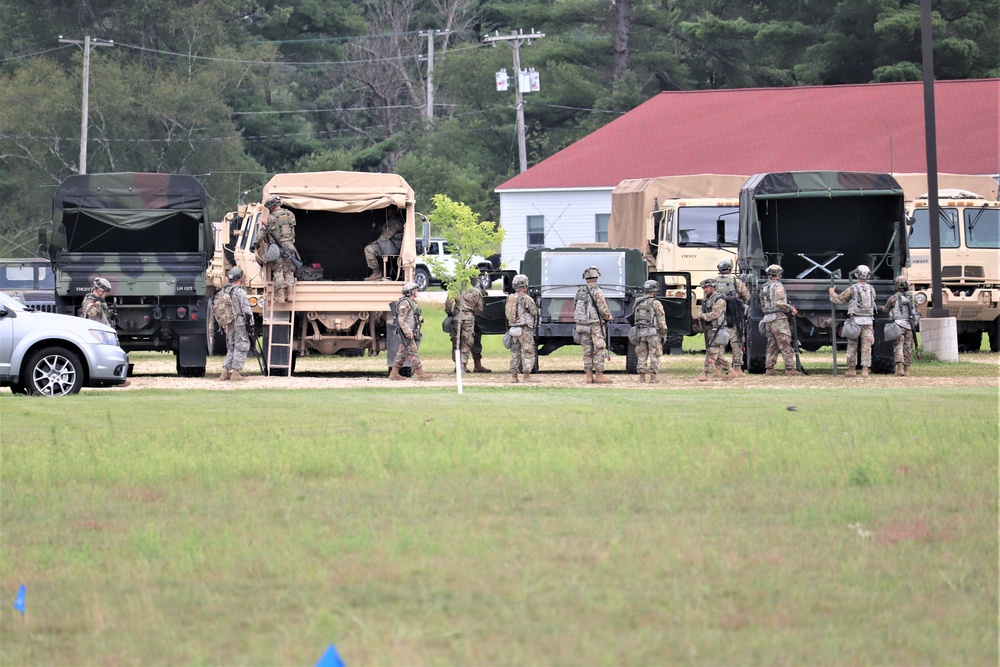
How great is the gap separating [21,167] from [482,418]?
49.6m

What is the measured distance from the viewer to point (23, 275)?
108 feet

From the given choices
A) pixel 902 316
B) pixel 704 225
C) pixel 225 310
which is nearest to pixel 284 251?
pixel 225 310

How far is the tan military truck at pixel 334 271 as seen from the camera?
23.1 m

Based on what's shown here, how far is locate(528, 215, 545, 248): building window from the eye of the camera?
5172 centimetres

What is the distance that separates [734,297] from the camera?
2197 centimetres

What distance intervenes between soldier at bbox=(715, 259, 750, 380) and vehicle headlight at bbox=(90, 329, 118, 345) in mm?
8064

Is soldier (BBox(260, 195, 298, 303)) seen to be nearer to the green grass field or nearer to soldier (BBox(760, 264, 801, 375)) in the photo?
soldier (BBox(760, 264, 801, 375))

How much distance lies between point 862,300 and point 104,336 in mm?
10273

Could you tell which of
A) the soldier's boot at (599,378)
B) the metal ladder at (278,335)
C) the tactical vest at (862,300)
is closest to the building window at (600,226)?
the metal ladder at (278,335)

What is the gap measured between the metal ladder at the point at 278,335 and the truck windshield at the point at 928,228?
11984 mm

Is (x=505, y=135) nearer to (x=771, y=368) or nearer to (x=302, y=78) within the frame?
(x=302, y=78)

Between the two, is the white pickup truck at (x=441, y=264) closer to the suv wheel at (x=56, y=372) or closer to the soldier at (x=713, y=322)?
the soldier at (x=713, y=322)

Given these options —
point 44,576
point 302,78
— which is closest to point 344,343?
point 44,576

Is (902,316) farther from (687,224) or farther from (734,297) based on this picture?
(687,224)
